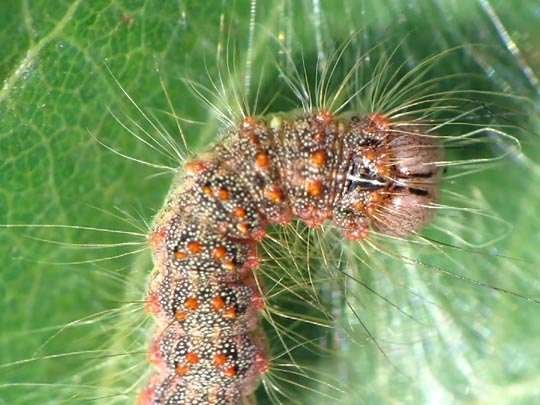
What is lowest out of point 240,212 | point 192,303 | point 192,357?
point 192,357

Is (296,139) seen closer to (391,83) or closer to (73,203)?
(391,83)

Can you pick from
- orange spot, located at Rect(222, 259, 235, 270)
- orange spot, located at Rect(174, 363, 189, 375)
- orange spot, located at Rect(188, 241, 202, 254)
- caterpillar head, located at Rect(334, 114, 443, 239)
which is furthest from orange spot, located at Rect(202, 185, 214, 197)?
orange spot, located at Rect(174, 363, 189, 375)

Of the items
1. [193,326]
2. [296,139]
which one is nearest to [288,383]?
[193,326]

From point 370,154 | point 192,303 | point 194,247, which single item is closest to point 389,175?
point 370,154

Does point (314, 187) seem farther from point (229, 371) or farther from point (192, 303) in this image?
point (229, 371)

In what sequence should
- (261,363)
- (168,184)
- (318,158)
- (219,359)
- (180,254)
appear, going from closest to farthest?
(318,158), (180,254), (219,359), (261,363), (168,184)

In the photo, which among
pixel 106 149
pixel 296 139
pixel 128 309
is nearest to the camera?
pixel 296 139

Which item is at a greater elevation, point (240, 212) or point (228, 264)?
point (240, 212)

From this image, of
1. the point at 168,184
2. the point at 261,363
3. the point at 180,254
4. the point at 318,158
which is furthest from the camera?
the point at 168,184
